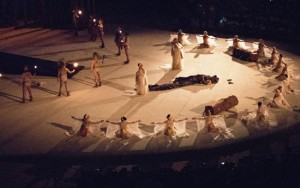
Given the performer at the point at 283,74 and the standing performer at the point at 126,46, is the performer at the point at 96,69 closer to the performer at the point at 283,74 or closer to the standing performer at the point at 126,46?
the standing performer at the point at 126,46

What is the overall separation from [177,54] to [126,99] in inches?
166

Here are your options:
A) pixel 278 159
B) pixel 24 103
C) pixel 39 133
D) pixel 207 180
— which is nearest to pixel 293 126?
pixel 278 159

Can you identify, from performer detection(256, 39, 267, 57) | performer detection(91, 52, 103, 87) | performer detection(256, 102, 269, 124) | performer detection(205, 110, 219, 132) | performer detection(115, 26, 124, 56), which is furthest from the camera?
performer detection(115, 26, 124, 56)

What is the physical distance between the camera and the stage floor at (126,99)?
16438 mm

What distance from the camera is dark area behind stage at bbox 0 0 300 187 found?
Answer: 12867 millimetres

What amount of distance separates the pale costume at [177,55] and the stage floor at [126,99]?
14.5 inches

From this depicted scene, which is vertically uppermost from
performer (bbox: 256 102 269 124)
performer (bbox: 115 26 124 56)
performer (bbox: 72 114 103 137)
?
performer (bbox: 115 26 124 56)

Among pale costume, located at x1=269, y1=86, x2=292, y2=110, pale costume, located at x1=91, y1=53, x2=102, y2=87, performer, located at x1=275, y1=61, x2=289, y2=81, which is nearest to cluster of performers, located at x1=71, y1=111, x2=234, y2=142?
pale costume, located at x1=269, y1=86, x2=292, y2=110

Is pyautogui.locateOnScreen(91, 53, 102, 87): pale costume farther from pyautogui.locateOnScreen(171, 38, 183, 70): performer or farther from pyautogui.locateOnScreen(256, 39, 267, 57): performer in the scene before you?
pyautogui.locateOnScreen(256, 39, 267, 57): performer

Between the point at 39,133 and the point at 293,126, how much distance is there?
9.38m

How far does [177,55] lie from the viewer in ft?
74.3

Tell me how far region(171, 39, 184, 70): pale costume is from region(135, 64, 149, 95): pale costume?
129 inches

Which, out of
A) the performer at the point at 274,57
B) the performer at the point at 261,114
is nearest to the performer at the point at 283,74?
the performer at the point at 274,57

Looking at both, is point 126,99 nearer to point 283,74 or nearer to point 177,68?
point 177,68
